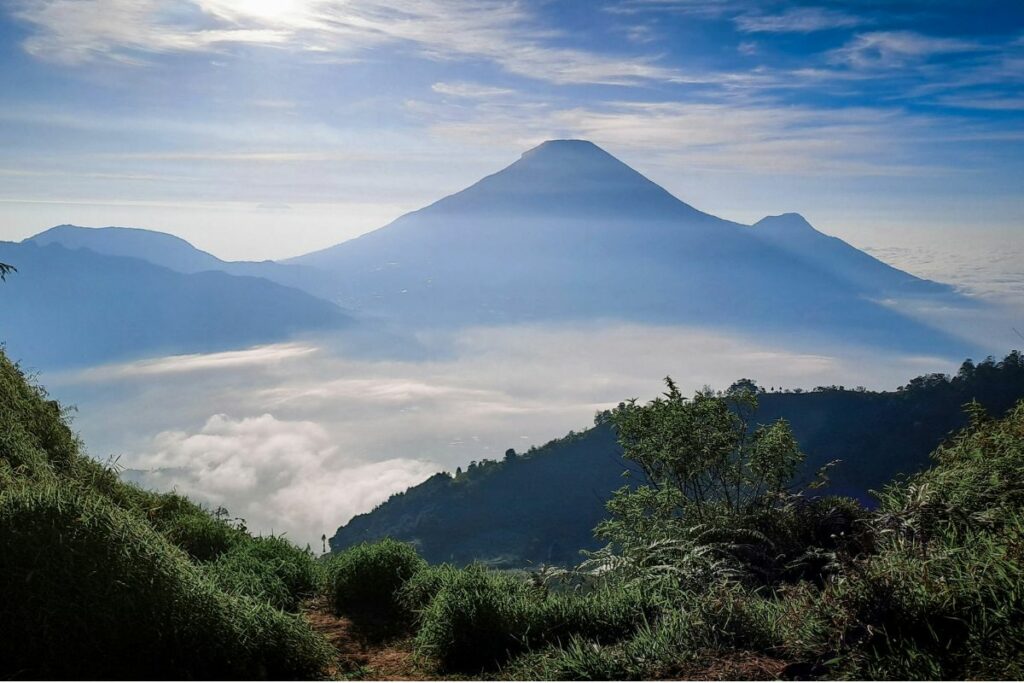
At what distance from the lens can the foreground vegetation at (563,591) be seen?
3721 millimetres

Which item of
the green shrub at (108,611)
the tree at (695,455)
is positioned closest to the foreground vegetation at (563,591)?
the green shrub at (108,611)

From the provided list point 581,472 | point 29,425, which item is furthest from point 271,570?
point 581,472

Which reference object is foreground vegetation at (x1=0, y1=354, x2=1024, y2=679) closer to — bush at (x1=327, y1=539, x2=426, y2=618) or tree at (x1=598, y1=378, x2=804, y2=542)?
bush at (x1=327, y1=539, x2=426, y2=618)

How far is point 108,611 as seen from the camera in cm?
382

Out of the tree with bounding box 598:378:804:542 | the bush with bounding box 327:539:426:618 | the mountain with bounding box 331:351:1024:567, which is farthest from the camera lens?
the mountain with bounding box 331:351:1024:567

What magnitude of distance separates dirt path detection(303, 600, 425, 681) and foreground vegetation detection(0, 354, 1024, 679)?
0.08 meters

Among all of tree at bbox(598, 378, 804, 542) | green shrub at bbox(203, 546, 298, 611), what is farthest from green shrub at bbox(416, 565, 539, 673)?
tree at bbox(598, 378, 804, 542)

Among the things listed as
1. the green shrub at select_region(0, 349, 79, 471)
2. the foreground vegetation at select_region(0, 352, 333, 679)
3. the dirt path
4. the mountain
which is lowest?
the mountain

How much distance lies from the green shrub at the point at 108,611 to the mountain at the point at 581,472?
42.3 m

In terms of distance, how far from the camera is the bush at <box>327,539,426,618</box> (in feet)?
20.7

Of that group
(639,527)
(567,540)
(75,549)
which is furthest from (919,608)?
(567,540)

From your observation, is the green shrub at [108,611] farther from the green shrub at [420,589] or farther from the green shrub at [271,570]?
the green shrub at [420,589]

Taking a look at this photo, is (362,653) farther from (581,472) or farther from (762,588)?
(581,472)

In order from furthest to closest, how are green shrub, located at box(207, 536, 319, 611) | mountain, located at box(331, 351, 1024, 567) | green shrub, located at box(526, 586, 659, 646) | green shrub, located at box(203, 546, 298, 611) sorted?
mountain, located at box(331, 351, 1024, 567)
green shrub, located at box(207, 536, 319, 611)
green shrub, located at box(203, 546, 298, 611)
green shrub, located at box(526, 586, 659, 646)
